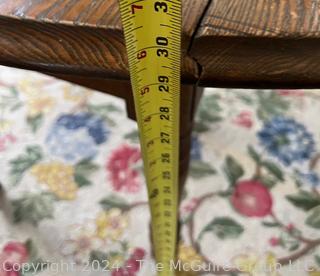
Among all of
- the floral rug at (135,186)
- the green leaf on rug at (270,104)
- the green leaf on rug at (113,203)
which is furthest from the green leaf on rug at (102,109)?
the green leaf on rug at (270,104)

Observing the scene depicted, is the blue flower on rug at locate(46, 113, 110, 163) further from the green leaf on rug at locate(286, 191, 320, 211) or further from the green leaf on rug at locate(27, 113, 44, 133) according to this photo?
the green leaf on rug at locate(286, 191, 320, 211)

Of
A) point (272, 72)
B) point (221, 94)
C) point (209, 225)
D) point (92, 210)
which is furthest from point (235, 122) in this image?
point (272, 72)

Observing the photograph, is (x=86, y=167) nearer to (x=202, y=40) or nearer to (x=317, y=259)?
(x=317, y=259)

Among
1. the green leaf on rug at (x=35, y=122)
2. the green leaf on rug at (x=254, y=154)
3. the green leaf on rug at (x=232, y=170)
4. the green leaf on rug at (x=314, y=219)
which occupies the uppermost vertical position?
the green leaf on rug at (x=35, y=122)

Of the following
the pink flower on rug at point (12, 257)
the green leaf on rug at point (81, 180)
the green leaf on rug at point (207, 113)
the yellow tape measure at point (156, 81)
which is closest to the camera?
the yellow tape measure at point (156, 81)

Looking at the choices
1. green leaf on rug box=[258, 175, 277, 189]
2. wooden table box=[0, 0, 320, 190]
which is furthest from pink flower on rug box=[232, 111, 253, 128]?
wooden table box=[0, 0, 320, 190]

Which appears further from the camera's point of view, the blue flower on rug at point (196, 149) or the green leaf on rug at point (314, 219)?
the blue flower on rug at point (196, 149)

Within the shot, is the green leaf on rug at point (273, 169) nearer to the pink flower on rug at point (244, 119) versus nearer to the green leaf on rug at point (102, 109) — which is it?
the pink flower on rug at point (244, 119)

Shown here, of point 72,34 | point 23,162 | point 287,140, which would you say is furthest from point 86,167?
point 72,34
